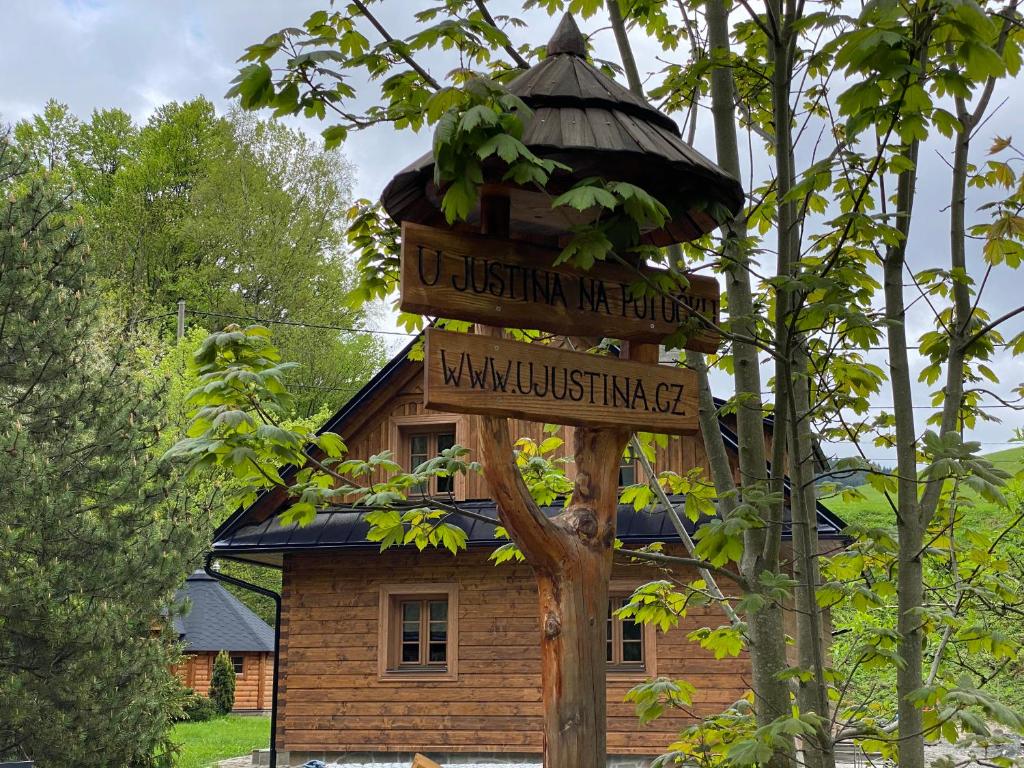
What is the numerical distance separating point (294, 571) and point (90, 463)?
4.46 metres

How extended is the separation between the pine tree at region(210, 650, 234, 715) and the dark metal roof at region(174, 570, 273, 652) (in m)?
0.88

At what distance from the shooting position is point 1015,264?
179 inches

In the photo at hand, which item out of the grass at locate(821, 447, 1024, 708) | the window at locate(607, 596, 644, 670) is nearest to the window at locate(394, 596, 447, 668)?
the window at locate(607, 596, 644, 670)

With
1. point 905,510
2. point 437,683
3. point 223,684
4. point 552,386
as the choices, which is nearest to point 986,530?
point 905,510

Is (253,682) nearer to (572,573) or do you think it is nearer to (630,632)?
(630,632)

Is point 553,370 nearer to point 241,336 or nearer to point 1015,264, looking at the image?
point 241,336

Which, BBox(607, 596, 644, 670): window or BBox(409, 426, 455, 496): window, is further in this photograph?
BBox(409, 426, 455, 496): window

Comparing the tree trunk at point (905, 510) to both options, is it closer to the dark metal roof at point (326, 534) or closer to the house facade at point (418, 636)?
the dark metal roof at point (326, 534)

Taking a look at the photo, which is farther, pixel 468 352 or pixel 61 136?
pixel 61 136

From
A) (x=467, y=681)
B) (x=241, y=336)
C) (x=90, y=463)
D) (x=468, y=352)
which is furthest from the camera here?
(x=467, y=681)

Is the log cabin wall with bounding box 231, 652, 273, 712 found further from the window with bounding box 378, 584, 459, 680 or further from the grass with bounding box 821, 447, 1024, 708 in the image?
the window with bounding box 378, 584, 459, 680

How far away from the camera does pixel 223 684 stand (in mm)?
28578

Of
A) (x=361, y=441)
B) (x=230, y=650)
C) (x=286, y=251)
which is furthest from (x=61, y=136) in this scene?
(x=361, y=441)

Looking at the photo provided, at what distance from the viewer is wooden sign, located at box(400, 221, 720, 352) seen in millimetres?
3168
